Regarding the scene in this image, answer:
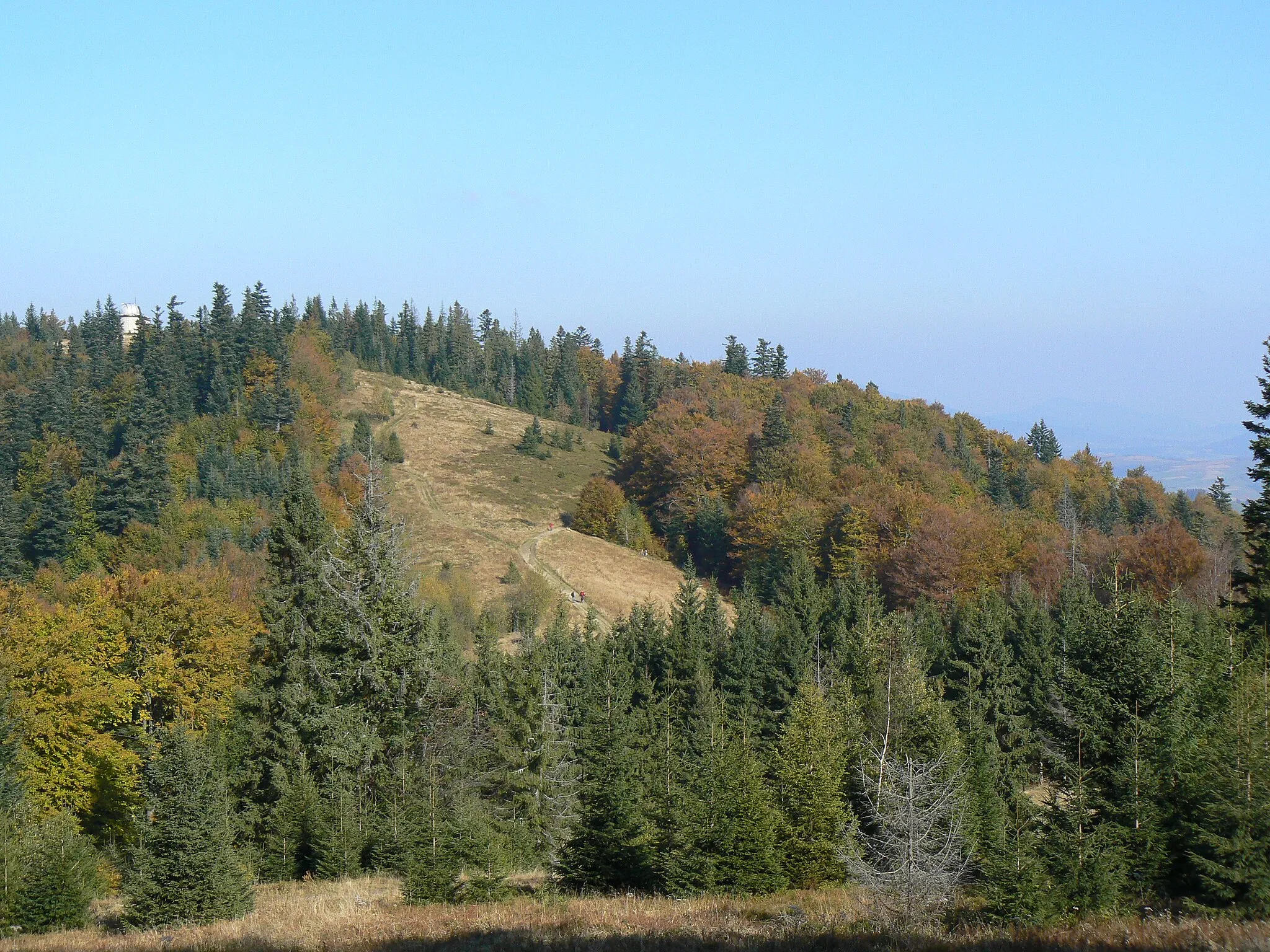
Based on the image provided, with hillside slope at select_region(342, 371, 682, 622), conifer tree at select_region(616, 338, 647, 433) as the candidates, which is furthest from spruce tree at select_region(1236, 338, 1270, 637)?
conifer tree at select_region(616, 338, 647, 433)

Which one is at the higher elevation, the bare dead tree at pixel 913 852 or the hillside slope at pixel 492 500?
the hillside slope at pixel 492 500

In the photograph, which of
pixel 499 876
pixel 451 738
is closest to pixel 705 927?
pixel 499 876

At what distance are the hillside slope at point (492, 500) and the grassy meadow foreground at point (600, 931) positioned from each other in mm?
62624

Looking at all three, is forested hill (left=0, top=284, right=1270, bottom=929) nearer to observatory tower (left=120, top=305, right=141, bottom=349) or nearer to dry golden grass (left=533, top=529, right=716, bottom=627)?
dry golden grass (left=533, top=529, right=716, bottom=627)

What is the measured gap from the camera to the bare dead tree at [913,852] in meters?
17.8

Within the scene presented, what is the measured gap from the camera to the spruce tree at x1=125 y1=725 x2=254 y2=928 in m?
20.2

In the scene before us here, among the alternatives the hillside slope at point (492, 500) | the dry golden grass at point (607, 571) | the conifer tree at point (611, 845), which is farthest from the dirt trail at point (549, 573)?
the conifer tree at point (611, 845)

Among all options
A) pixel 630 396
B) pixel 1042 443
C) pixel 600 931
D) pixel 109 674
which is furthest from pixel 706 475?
pixel 600 931

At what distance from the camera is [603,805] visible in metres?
21.9

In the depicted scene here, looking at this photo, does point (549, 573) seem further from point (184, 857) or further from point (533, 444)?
point (184, 857)

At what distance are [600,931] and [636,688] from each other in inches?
1795

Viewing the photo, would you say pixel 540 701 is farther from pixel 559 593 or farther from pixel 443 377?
pixel 443 377

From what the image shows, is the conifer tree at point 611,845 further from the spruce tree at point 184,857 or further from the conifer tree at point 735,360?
the conifer tree at point 735,360

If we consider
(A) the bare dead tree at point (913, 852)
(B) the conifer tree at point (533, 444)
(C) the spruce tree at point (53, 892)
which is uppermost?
(B) the conifer tree at point (533, 444)
